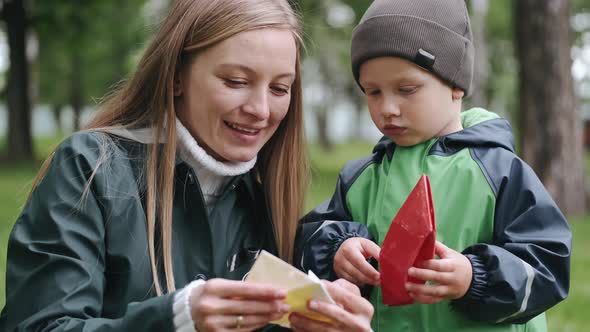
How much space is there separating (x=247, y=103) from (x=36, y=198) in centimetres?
67

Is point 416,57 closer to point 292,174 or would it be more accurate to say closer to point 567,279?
point 292,174

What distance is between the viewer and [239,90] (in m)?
2.51

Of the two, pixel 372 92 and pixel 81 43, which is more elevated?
pixel 372 92

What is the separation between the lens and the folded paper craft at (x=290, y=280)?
192cm

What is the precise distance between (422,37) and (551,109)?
28.7 feet

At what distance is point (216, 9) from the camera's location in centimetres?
257

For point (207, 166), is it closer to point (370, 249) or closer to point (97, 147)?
point (97, 147)

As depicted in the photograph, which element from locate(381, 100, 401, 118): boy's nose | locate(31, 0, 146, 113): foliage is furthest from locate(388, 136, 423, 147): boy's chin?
locate(31, 0, 146, 113): foliage

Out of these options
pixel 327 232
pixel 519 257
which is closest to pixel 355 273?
pixel 327 232

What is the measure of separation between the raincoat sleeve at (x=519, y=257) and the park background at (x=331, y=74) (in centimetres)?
96

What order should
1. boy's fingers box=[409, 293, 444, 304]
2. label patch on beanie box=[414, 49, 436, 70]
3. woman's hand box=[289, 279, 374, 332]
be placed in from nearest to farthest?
woman's hand box=[289, 279, 374, 332], boy's fingers box=[409, 293, 444, 304], label patch on beanie box=[414, 49, 436, 70]

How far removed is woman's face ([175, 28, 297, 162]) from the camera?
8.18 ft

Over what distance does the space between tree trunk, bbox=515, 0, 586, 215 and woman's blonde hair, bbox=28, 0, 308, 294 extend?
28.0 ft

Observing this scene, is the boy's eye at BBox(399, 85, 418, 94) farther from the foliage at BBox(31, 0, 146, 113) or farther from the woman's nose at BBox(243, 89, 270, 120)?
the foliage at BBox(31, 0, 146, 113)
